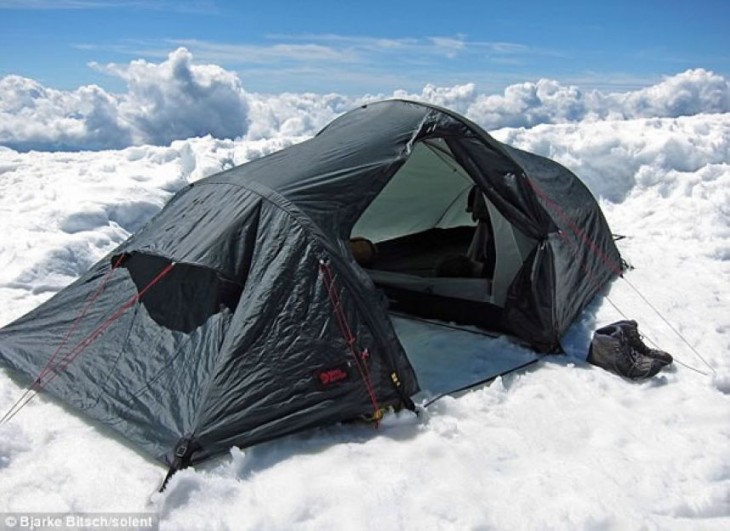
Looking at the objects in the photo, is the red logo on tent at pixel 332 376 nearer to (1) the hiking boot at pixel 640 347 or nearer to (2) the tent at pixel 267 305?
(2) the tent at pixel 267 305

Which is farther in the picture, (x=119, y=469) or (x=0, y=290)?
(x=0, y=290)

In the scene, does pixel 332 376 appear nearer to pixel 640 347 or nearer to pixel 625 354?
pixel 625 354

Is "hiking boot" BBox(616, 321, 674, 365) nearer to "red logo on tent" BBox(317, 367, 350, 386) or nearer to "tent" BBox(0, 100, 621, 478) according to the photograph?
"tent" BBox(0, 100, 621, 478)

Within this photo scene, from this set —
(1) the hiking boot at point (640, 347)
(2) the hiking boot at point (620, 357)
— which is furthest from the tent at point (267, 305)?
(1) the hiking boot at point (640, 347)

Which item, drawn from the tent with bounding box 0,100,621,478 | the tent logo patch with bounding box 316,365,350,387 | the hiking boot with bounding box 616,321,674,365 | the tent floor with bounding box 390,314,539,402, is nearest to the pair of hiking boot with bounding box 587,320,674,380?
the hiking boot with bounding box 616,321,674,365

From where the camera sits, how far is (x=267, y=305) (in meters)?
4.29

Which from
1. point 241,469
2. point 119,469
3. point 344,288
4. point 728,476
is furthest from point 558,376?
point 119,469

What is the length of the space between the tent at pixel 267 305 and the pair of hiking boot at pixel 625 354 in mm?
429

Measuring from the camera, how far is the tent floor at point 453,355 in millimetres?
5164

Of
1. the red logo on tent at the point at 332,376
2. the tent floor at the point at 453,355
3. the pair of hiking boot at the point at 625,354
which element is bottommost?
the tent floor at the point at 453,355

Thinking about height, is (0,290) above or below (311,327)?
below

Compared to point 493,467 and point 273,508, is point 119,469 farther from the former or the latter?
point 493,467

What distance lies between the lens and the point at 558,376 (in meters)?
5.23

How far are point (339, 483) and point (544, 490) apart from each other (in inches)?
49.0
